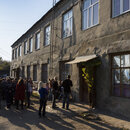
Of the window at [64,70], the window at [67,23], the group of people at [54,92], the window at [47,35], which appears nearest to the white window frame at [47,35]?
the window at [47,35]

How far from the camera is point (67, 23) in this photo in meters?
12.3

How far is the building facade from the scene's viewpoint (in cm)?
755

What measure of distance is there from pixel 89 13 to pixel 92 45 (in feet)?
7.35

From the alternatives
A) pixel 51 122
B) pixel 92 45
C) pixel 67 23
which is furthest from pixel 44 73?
pixel 51 122

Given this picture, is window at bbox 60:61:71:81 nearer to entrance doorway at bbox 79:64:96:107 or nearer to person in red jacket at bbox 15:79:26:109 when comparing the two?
entrance doorway at bbox 79:64:96:107

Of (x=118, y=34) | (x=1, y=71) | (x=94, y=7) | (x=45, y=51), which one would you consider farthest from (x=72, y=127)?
(x=1, y=71)

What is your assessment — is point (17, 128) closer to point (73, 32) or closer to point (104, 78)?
point (104, 78)

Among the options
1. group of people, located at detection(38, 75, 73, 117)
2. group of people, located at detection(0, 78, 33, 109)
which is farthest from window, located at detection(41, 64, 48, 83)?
group of people, located at detection(0, 78, 33, 109)

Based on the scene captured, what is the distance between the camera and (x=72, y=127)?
5.71 metres

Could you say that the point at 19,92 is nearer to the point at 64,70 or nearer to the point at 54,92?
the point at 54,92

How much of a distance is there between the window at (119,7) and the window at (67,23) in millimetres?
4114

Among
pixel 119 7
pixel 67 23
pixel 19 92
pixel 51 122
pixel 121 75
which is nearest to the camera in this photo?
pixel 51 122

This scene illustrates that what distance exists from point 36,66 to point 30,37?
4.45 meters

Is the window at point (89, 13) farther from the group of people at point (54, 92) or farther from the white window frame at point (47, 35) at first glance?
the white window frame at point (47, 35)
